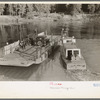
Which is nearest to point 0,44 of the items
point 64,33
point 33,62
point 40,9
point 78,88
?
point 33,62

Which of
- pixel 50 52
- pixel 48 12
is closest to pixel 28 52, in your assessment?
pixel 50 52

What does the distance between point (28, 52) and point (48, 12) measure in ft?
2.64

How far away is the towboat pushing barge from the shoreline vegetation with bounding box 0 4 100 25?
1.56 feet

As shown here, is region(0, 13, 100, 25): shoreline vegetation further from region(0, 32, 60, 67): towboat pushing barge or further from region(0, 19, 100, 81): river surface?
region(0, 32, 60, 67): towboat pushing barge

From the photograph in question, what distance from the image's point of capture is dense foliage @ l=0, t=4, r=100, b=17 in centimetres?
280

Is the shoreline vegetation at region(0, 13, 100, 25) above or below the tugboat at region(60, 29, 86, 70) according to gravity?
above

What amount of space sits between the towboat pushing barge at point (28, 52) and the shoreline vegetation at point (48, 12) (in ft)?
1.56

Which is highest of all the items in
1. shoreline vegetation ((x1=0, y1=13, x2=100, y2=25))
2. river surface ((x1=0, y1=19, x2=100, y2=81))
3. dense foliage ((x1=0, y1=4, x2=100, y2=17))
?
dense foliage ((x1=0, y1=4, x2=100, y2=17))

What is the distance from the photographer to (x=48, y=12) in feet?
10.0

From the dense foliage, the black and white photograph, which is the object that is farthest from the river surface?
the dense foliage

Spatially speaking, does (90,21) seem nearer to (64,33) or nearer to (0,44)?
(64,33)

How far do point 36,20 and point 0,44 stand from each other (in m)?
0.72

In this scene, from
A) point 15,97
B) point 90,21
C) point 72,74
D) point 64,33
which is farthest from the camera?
point 64,33

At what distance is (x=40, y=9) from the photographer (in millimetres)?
2955
